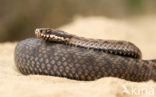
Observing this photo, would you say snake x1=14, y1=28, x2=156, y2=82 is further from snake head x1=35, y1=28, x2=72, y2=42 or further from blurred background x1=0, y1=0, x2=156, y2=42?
blurred background x1=0, y1=0, x2=156, y2=42

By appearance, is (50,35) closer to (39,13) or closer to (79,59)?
(79,59)

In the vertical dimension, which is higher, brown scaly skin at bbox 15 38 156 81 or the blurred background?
the blurred background

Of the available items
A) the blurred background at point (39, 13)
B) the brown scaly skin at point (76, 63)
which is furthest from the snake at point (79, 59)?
the blurred background at point (39, 13)

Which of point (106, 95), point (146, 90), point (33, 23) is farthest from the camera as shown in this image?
point (33, 23)

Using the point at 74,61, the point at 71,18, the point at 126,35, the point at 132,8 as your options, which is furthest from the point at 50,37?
the point at 132,8

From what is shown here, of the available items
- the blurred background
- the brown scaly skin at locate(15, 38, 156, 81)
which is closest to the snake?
the brown scaly skin at locate(15, 38, 156, 81)

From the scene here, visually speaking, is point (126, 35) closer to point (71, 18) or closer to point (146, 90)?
point (71, 18)

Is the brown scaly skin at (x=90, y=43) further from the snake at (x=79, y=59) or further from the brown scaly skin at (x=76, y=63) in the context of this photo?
the brown scaly skin at (x=76, y=63)
